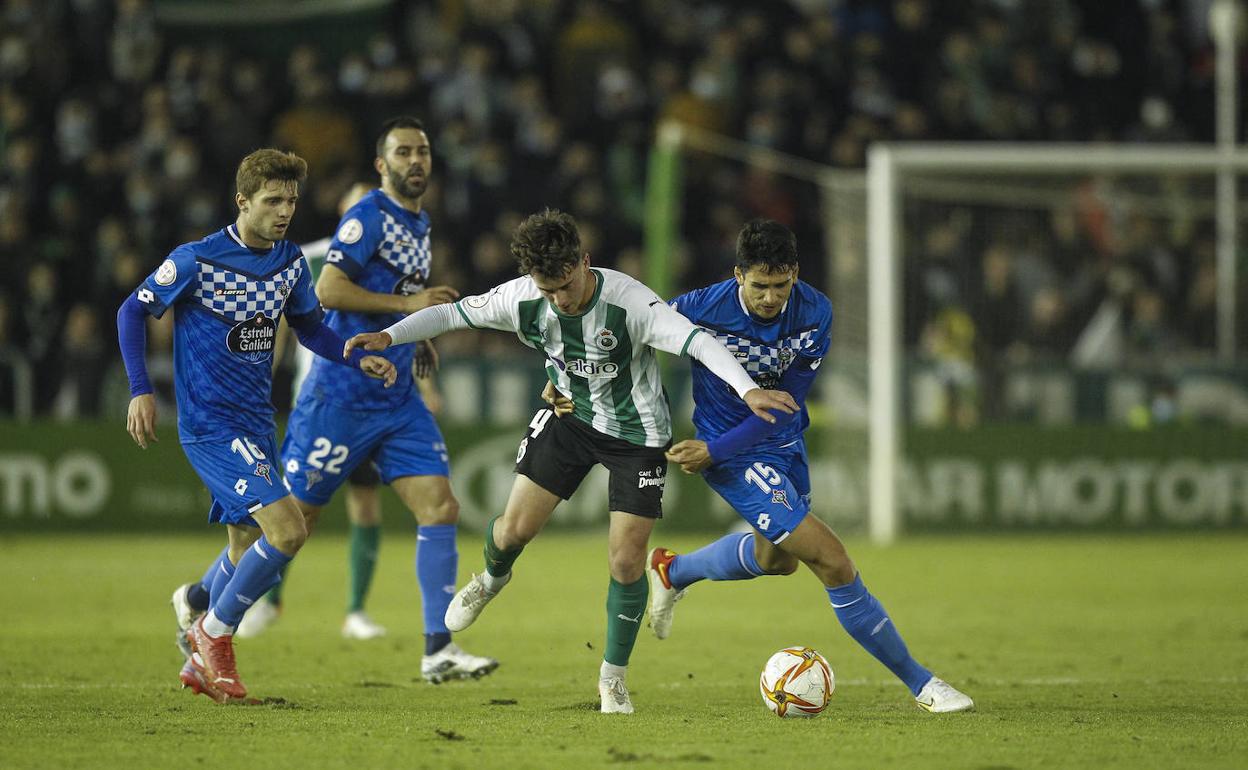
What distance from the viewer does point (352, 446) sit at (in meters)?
8.29

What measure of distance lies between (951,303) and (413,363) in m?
9.80

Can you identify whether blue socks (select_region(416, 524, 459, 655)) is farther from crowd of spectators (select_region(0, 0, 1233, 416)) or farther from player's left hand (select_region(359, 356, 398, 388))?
crowd of spectators (select_region(0, 0, 1233, 416))

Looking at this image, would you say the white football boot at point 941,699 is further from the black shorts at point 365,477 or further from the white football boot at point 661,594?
the black shorts at point 365,477

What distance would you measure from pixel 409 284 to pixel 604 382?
1736 mm

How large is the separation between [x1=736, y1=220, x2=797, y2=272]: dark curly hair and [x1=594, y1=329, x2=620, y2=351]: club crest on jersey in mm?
613

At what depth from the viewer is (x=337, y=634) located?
31.8 ft

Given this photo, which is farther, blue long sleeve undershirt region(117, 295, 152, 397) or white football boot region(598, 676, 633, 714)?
blue long sleeve undershirt region(117, 295, 152, 397)

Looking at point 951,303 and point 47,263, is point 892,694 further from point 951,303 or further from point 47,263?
point 47,263

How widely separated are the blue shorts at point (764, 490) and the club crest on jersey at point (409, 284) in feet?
6.72

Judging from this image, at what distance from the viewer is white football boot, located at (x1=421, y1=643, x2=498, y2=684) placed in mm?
7852

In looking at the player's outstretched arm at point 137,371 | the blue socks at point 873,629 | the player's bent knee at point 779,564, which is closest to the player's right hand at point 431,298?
the player's outstretched arm at point 137,371

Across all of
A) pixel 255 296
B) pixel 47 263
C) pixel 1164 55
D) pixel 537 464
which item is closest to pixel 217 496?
pixel 255 296

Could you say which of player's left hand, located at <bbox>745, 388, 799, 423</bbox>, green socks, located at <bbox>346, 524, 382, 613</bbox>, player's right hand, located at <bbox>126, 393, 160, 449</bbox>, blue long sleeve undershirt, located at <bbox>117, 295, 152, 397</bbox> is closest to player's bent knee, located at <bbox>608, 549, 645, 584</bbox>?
player's left hand, located at <bbox>745, 388, 799, 423</bbox>

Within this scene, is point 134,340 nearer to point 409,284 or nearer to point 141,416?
point 141,416
